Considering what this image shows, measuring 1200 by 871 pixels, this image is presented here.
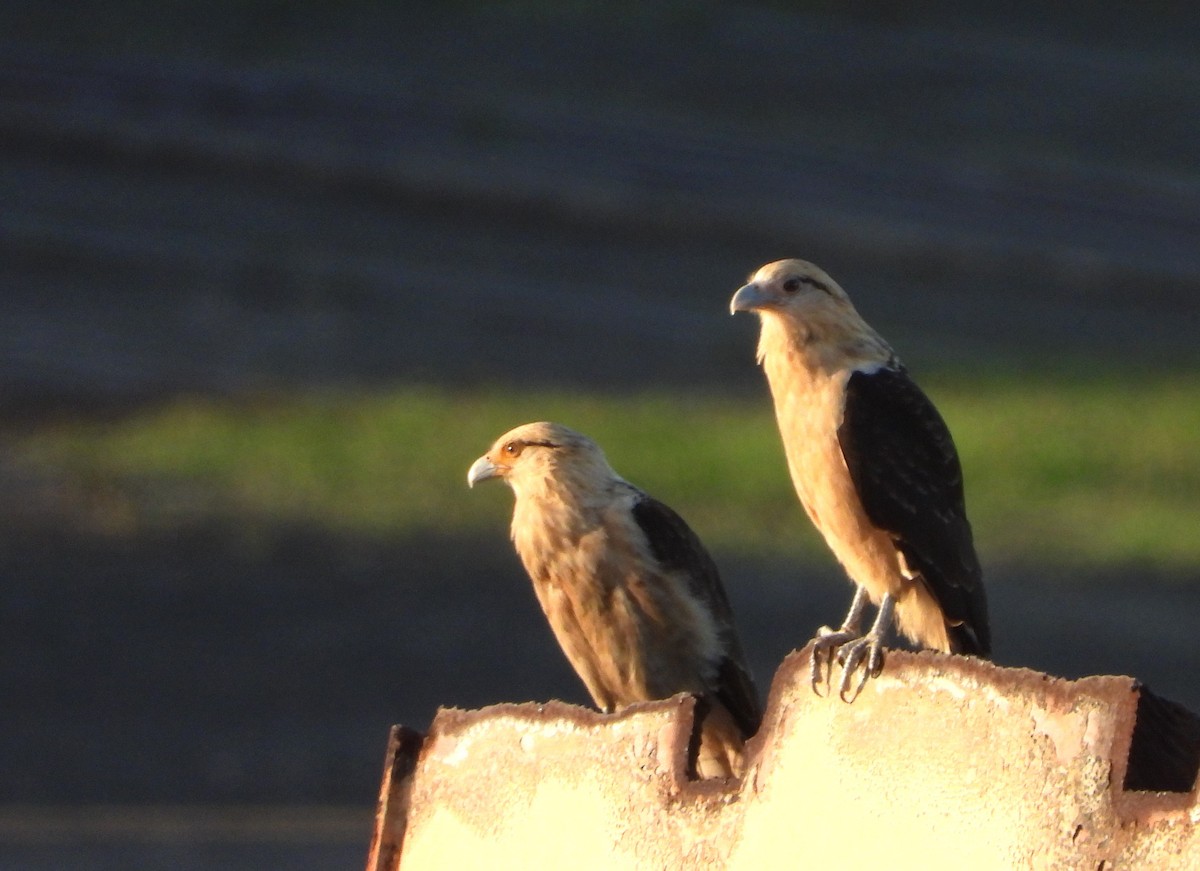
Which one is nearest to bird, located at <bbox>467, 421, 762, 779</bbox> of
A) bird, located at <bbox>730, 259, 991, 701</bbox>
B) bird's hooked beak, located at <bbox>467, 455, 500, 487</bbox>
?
bird's hooked beak, located at <bbox>467, 455, 500, 487</bbox>

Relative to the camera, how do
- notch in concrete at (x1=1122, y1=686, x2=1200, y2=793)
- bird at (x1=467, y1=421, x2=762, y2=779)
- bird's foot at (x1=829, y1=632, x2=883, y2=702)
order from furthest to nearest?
bird at (x1=467, y1=421, x2=762, y2=779)
bird's foot at (x1=829, y1=632, x2=883, y2=702)
notch in concrete at (x1=1122, y1=686, x2=1200, y2=793)

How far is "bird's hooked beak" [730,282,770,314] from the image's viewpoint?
18.9 ft

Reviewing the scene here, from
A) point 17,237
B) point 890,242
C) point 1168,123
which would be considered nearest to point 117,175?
point 17,237

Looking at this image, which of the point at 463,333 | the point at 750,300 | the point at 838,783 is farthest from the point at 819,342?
the point at 463,333

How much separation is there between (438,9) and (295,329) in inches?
509

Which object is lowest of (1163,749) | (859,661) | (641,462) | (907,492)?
(1163,749)

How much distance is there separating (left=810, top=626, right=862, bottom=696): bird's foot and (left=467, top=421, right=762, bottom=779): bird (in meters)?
1.59

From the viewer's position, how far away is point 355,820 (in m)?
12.4

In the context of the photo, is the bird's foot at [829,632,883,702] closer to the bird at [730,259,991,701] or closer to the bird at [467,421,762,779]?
the bird at [730,259,991,701]

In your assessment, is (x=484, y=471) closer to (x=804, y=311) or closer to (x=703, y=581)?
(x=703, y=581)

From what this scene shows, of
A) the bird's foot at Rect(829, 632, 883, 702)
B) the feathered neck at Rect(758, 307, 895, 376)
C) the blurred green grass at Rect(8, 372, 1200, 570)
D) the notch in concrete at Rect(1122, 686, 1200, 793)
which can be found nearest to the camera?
the notch in concrete at Rect(1122, 686, 1200, 793)

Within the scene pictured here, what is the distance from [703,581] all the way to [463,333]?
58.0 ft

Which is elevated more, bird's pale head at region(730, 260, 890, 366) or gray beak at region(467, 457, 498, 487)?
gray beak at region(467, 457, 498, 487)

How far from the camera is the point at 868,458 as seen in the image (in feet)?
18.8
